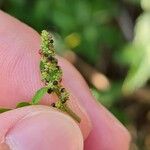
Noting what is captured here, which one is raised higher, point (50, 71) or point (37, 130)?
point (50, 71)

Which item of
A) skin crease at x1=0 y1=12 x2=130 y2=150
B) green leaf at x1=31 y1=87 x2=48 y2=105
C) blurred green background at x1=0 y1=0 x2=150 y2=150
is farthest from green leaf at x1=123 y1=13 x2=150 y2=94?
green leaf at x1=31 y1=87 x2=48 y2=105

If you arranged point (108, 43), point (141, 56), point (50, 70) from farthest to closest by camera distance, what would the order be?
point (108, 43) < point (141, 56) < point (50, 70)

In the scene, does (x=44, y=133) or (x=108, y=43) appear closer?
(x=44, y=133)

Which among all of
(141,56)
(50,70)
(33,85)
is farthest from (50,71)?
(141,56)

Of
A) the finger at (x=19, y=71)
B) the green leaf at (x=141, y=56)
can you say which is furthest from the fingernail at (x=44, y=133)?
the green leaf at (x=141, y=56)

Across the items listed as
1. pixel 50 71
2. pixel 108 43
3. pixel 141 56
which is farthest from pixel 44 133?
pixel 108 43

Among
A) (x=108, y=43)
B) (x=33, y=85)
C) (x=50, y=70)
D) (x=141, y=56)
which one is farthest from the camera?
(x=108, y=43)

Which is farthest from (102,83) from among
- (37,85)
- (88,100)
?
(37,85)

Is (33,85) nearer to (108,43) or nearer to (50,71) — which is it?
(50,71)
